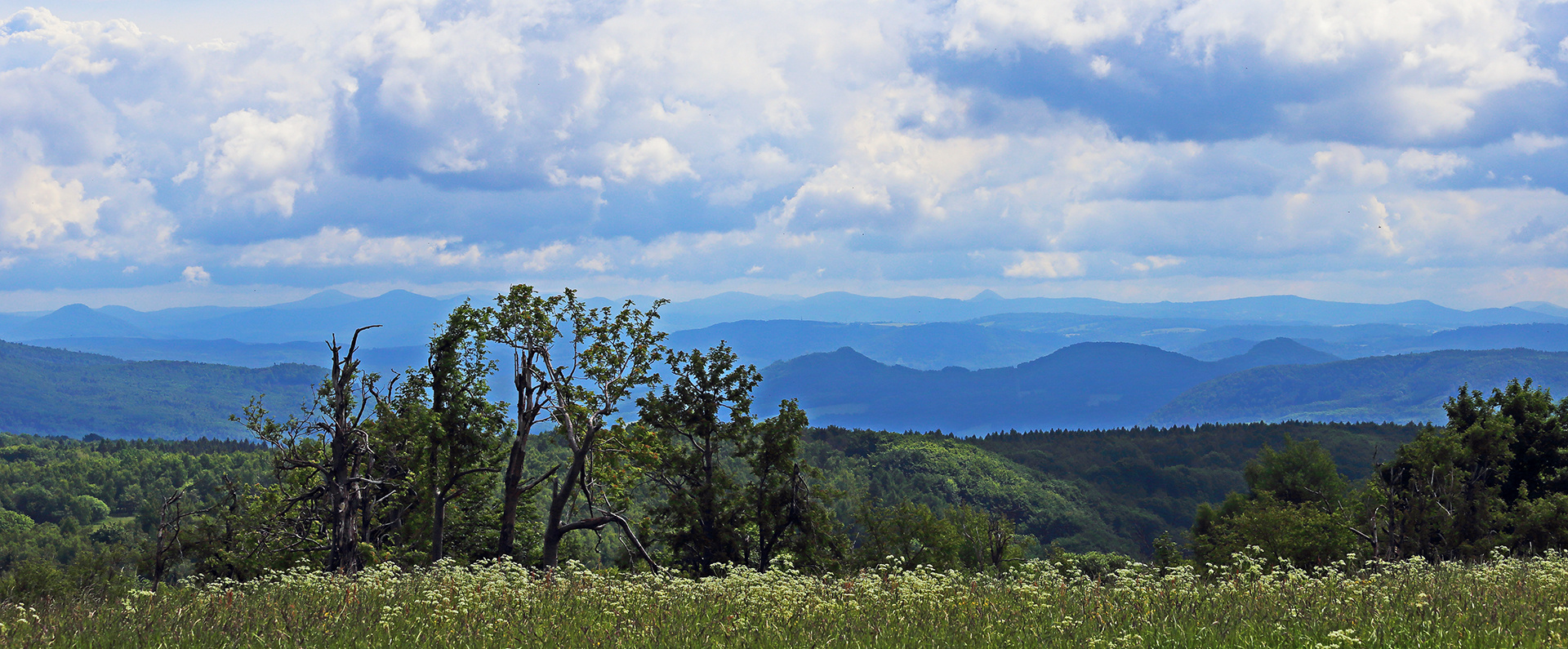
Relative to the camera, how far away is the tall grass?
7902 millimetres

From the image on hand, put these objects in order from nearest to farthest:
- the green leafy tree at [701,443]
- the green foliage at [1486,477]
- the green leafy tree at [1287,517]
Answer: the green leafy tree at [701,443] → the green foliage at [1486,477] → the green leafy tree at [1287,517]

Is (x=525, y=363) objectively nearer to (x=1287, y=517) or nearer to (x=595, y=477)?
Answer: (x=595, y=477)

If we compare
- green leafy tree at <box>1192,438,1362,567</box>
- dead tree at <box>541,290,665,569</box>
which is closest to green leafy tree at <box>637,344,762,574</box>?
dead tree at <box>541,290,665,569</box>

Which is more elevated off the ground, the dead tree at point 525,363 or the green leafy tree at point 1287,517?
the dead tree at point 525,363

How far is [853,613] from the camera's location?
30.5ft

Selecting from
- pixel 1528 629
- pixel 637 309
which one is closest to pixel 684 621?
pixel 1528 629

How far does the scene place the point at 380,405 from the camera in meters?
29.0

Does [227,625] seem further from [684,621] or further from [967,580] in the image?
[967,580]

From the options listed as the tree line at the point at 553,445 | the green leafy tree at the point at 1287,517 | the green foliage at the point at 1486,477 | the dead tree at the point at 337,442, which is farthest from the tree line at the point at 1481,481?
the dead tree at the point at 337,442

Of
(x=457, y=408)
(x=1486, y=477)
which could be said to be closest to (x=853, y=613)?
(x=457, y=408)

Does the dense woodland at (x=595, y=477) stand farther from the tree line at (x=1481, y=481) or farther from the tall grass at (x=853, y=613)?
the tall grass at (x=853, y=613)

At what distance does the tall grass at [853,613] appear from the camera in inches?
311

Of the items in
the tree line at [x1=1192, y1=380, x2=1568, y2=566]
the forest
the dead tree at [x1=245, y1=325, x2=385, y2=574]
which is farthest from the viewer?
the tree line at [x1=1192, y1=380, x2=1568, y2=566]

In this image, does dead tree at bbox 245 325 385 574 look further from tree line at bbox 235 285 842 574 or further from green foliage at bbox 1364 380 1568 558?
green foliage at bbox 1364 380 1568 558
